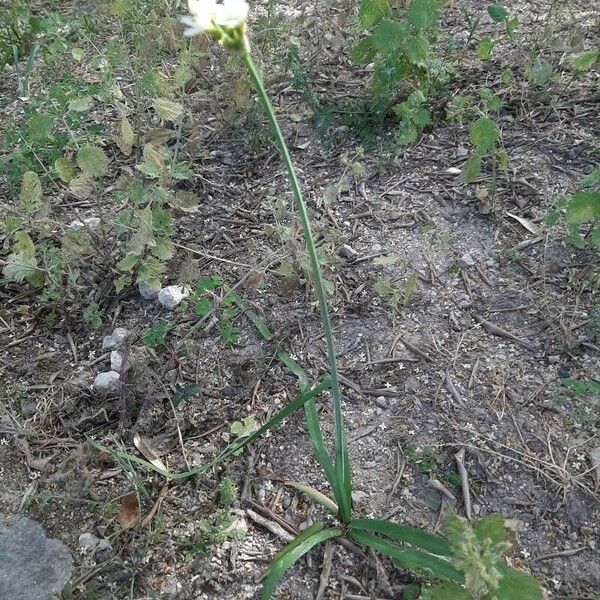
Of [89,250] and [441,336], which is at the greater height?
[89,250]

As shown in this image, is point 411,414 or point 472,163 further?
point 472,163

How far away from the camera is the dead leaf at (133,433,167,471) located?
1596 mm

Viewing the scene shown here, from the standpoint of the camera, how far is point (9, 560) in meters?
1.49

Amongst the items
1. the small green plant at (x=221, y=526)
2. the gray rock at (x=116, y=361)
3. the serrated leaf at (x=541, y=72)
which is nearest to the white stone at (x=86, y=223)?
the gray rock at (x=116, y=361)

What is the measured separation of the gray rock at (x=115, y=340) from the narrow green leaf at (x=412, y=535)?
2.97ft

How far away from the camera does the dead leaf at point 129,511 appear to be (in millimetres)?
1506

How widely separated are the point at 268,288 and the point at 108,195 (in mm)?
784

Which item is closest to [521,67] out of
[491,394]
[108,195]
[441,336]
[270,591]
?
[441,336]

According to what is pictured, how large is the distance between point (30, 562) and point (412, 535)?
893mm

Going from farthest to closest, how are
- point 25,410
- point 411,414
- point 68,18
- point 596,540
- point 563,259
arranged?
point 68,18
point 563,259
point 25,410
point 411,414
point 596,540

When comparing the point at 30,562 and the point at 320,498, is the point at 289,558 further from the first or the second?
the point at 30,562

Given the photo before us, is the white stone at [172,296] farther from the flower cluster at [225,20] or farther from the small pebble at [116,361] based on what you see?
the flower cluster at [225,20]

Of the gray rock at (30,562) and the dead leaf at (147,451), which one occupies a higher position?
the dead leaf at (147,451)

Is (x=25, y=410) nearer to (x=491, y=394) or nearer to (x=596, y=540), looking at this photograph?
(x=491, y=394)
